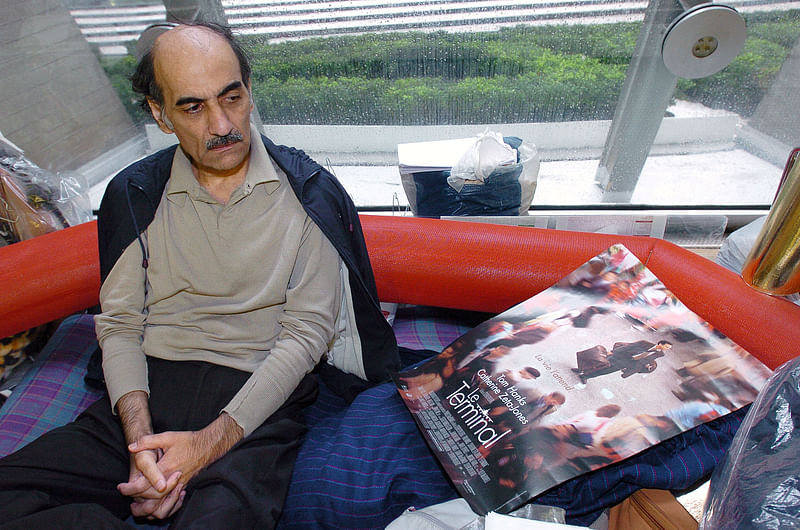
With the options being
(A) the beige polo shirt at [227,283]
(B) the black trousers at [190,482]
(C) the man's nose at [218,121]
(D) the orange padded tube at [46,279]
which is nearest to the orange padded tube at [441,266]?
(D) the orange padded tube at [46,279]

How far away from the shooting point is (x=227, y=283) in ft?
3.74

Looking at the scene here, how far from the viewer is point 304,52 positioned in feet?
5.78

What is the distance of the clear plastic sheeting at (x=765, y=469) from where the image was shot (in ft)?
2.13

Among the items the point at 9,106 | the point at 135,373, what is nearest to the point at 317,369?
the point at 135,373

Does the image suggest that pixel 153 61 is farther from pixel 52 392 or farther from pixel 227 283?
pixel 52 392

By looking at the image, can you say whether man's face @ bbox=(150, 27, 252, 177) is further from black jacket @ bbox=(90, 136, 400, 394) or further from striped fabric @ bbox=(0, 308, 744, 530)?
striped fabric @ bbox=(0, 308, 744, 530)

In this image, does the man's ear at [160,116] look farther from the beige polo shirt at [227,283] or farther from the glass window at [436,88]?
the glass window at [436,88]

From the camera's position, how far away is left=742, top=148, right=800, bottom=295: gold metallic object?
3.40ft

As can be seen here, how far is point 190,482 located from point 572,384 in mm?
741

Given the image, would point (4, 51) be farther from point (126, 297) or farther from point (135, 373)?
point (135, 373)

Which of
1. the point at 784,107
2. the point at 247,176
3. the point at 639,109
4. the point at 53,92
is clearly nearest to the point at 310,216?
the point at 247,176

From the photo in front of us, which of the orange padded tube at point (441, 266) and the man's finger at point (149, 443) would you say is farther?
the orange padded tube at point (441, 266)

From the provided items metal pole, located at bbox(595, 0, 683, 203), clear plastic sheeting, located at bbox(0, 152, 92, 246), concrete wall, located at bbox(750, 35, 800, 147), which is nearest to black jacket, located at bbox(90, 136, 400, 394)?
clear plastic sheeting, located at bbox(0, 152, 92, 246)

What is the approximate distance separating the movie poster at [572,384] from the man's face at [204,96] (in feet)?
2.08
